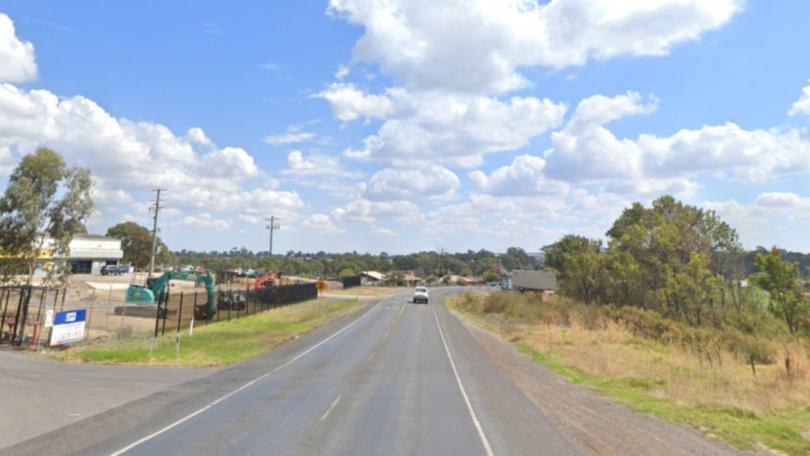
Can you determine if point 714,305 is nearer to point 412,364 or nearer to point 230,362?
point 412,364

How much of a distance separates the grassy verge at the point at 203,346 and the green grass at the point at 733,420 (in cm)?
1580

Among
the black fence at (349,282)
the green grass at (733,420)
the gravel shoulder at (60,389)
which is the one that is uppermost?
the black fence at (349,282)

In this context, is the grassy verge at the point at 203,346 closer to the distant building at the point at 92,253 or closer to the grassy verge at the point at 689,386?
Result: the grassy verge at the point at 689,386

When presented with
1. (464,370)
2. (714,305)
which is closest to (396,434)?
(464,370)

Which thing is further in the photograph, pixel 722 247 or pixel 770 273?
pixel 722 247

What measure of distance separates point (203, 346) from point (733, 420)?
75.4ft

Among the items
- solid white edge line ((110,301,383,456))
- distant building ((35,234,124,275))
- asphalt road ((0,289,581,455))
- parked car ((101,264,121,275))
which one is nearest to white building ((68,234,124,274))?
distant building ((35,234,124,275))

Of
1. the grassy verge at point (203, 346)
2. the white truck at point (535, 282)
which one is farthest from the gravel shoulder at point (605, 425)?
the white truck at point (535, 282)

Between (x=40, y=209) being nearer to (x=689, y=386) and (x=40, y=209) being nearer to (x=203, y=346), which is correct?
(x=203, y=346)

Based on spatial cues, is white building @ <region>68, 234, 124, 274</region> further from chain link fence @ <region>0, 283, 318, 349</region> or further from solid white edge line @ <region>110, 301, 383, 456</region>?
solid white edge line @ <region>110, 301, 383, 456</region>

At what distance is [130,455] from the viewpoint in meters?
9.56

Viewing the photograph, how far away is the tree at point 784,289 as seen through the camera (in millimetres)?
41969

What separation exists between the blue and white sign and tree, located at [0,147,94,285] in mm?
14100

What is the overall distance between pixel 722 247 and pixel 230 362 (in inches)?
2077
